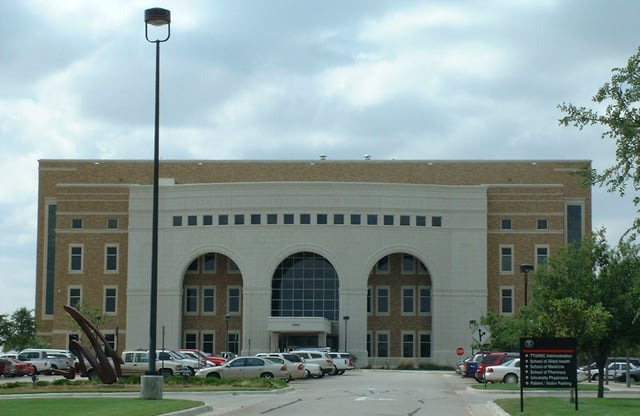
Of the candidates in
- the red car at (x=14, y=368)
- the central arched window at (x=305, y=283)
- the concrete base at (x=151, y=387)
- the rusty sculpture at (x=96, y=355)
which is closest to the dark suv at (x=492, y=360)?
the rusty sculpture at (x=96, y=355)

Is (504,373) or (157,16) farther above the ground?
(157,16)

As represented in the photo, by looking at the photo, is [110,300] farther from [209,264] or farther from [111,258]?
[209,264]

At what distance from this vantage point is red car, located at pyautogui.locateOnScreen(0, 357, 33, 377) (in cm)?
5588

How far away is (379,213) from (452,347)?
482 inches

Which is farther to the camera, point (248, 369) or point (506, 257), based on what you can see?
point (506, 257)

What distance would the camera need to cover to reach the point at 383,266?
310 ft

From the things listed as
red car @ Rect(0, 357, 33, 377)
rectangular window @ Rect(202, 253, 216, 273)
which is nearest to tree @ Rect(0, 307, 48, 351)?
rectangular window @ Rect(202, 253, 216, 273)

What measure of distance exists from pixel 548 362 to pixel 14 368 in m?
34.1

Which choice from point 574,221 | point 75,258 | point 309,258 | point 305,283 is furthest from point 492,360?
point 75,258

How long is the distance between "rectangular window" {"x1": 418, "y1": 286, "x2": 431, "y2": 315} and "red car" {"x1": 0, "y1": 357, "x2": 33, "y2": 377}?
141 feet

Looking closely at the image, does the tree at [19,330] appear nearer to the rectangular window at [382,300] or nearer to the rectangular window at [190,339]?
the rectangular window at [190,339]

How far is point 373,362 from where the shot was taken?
9206cm

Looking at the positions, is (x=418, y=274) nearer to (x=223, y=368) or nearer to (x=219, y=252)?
(x=219, y=252)

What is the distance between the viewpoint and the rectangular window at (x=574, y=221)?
9925cm
